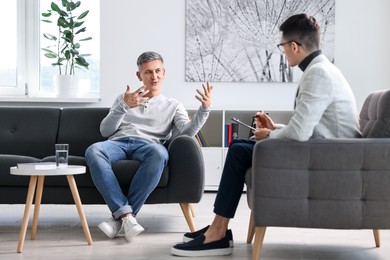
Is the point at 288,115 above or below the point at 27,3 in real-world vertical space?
below

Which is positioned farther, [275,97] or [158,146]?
[275,97]

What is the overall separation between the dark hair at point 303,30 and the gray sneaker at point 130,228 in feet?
3.88

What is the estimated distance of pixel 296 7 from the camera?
6094mm

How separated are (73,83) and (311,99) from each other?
3.70 m

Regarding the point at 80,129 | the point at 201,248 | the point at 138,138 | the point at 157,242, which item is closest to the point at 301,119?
the point at 201,248

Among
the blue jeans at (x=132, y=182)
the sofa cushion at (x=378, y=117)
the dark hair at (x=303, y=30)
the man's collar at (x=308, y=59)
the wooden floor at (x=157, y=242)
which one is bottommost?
the wooden floor at (x=157, y=242)

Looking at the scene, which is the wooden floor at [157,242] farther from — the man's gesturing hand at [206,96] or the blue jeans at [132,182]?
the man's gesturing hand at [206,96]

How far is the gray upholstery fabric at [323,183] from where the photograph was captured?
2746 millimetres

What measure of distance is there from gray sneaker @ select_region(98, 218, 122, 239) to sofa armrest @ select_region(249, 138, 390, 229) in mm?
922

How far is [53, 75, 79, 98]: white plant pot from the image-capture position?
606 centimetres

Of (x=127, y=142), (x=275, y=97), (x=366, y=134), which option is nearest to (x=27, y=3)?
(x=275, y=97)

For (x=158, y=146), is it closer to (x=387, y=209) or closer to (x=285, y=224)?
(x=285, y=224)

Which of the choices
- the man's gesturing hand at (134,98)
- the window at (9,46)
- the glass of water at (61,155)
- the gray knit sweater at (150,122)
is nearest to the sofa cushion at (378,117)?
the gray knit sweater at (150,122)

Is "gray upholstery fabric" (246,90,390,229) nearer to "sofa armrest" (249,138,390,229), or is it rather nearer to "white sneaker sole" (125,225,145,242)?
"sofa armrest" (249,138,390,229)
